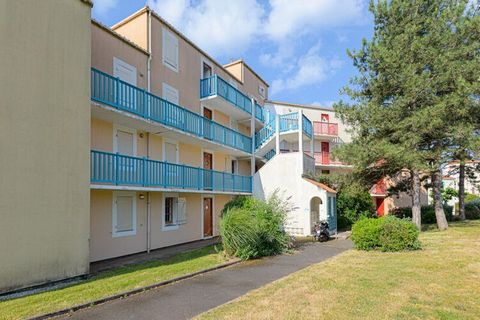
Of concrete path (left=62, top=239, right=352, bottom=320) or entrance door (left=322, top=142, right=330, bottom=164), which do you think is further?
entrance door (left=322, top=142, right=330, bottom=164)

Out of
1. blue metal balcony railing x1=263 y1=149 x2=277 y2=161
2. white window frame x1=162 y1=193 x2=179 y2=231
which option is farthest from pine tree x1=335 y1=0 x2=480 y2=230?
white window frame x1=162 y1=193 x2=179 y2=231

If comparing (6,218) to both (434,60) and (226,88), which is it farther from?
(434,60)

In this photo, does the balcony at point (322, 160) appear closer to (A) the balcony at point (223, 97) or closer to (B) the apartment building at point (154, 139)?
(A) the balcony at point (223, 97)

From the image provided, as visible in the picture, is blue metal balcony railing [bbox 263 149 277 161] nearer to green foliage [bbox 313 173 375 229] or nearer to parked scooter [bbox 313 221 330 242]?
green foliage [bbox 313 173 375 229]

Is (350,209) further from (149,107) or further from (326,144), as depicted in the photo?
(149,107)

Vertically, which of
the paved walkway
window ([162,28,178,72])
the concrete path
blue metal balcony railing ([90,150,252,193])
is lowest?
the paved walkway

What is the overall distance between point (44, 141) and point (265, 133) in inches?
640

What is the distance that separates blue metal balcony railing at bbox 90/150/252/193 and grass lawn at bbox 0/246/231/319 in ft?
9.95

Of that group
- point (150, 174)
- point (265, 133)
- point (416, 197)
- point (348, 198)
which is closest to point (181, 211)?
point (150, 174)

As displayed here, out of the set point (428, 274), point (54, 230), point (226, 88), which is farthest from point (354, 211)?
point (54, 230)

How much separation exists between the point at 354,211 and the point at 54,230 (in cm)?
2063

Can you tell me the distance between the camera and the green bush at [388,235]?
12312 millimetres

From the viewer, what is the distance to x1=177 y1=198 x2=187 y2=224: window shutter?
1647 centimetres

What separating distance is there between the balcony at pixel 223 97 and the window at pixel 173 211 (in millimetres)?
6163
